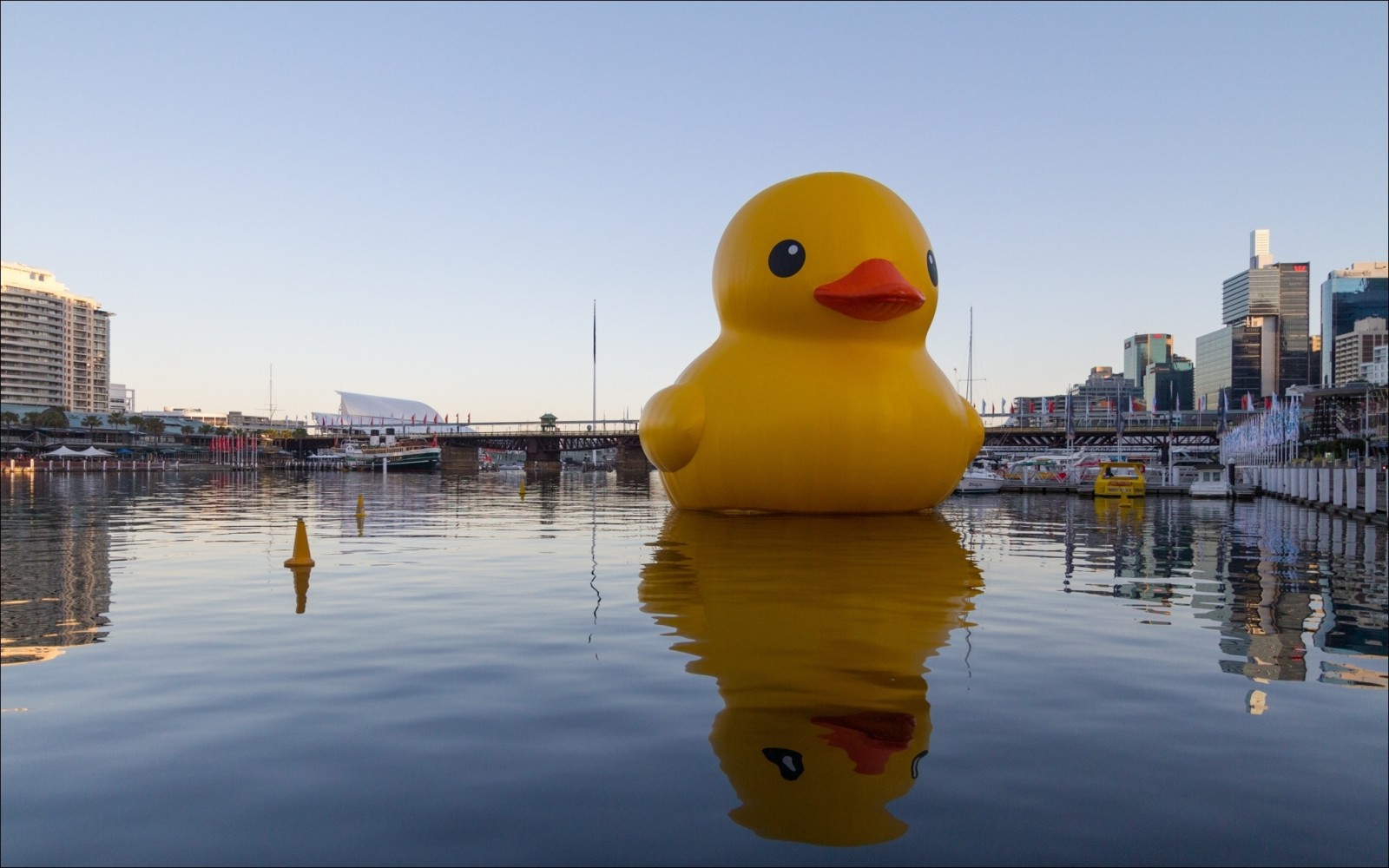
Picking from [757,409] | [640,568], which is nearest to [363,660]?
[640,568]

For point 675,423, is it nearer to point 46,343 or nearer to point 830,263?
point 830,263

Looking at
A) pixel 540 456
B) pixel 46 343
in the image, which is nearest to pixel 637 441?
pixel 540 456

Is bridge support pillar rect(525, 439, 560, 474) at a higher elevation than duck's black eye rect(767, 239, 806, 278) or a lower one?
lower

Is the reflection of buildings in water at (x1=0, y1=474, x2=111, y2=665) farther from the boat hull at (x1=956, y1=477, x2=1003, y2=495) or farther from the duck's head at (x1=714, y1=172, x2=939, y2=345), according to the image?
the boat hull at (x1=956, y1=477, x2=1003, y2=495)

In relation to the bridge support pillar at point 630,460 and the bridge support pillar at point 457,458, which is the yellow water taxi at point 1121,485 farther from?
the bridge support pillar at point 457,458

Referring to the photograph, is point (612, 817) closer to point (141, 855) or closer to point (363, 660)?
point (141, 855)

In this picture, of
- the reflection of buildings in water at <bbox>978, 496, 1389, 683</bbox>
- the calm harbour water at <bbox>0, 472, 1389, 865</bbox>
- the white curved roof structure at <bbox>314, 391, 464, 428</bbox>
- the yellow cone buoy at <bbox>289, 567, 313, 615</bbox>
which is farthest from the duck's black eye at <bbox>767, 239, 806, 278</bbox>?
the white curved roof structure at <bbox>314, 391, 464, 428</bbox>

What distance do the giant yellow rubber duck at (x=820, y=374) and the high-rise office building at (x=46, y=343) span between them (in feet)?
582

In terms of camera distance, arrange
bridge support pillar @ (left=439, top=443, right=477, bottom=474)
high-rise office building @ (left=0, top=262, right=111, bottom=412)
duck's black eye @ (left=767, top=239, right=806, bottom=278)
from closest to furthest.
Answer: duck's black eye @ (left=767, top=239, right=806, bottom=278) < bridge support pillar @ (left=439, top=443, right=477, bottom=474) < high-rise office building @ (left=0, top=262, right=111, bottom=412)

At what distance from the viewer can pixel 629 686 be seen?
665 cm

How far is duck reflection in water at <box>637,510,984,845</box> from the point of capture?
15.2 feet

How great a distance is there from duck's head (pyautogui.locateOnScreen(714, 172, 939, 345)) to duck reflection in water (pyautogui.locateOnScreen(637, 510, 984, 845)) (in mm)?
4330

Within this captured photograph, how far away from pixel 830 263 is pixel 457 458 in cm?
10254

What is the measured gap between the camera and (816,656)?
7.56 metres
